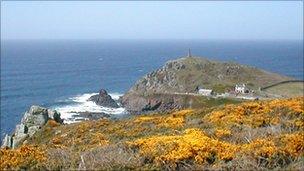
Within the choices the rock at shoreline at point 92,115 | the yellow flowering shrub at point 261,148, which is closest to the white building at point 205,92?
the rock at shoreline at point 92,115

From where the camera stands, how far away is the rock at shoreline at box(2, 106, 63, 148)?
3956 cm

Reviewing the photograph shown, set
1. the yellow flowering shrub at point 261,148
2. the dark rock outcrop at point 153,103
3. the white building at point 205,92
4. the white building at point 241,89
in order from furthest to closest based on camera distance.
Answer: the white building at point 241,89
the white building at point 205,92
the dark rock outcrop at point 153,103
the yellow flowering shrub at point 261,148

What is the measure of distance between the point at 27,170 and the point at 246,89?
131m

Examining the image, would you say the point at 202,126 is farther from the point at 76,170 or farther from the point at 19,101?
the point at 19,101

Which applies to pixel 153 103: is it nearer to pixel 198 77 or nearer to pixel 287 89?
pixel 198 77

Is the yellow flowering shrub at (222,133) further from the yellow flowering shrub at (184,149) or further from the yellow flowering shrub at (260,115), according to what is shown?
the yellow flowering shrub at (260,115)

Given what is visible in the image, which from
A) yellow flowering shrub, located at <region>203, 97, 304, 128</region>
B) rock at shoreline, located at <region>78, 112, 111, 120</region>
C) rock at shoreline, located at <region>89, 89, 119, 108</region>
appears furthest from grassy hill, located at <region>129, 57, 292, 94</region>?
yellow flowering shrub, located at <region>203, 97, 304, 128</region>

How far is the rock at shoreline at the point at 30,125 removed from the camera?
39562mm

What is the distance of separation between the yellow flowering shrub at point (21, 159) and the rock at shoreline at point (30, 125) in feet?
79.2

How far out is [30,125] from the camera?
43.1 m

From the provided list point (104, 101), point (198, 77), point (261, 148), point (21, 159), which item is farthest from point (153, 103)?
point (21, 159)

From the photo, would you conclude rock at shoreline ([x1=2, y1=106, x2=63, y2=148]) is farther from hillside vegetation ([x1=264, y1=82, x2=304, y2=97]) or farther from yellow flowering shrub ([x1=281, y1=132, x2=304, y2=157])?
hillside vegetation ([x1=264, y1=82, x2=304, y2=97])

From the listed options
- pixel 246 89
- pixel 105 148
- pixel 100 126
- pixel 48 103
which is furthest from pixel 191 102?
pixel 105 148

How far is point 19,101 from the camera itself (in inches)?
5719
